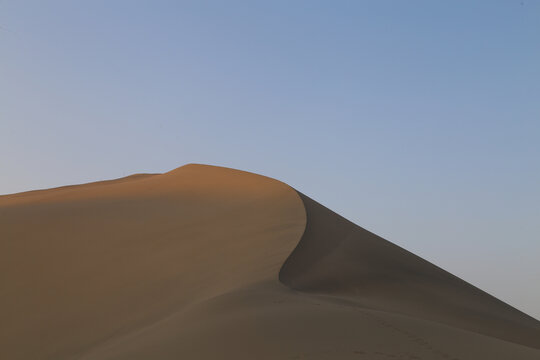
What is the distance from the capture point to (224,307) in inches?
242

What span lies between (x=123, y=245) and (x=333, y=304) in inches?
202

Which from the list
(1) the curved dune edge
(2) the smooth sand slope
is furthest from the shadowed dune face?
(1) the curved dune edge

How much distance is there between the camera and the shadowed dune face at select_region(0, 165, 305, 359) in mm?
7582

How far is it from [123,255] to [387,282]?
462 centimetres

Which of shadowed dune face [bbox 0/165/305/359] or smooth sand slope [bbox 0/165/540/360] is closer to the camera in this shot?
smooth sand slope [bbox 0/165/540/360]

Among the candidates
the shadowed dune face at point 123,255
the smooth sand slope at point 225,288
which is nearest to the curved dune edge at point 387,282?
the smooth sand slope at point 225,288

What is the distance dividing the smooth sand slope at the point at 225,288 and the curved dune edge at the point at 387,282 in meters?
0.04

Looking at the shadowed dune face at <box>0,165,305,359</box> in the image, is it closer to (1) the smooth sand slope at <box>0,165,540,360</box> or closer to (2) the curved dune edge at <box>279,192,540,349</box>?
(1) the smooth sand slope at <box>0,165,540,360</box>

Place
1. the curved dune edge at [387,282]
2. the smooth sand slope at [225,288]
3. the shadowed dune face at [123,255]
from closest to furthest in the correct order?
the smooth sand slope at [225,288], the shadowed dune face at [123,255], the curved dune edge at [387,282]

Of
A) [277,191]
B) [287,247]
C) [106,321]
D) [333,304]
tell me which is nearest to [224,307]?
[333,304]

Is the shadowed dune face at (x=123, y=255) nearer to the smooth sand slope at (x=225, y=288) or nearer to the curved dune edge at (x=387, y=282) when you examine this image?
the smooth sand slope at (x=225, y=288)

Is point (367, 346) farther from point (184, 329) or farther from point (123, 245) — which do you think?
point (123, 245)

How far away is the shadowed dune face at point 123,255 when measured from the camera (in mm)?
7582

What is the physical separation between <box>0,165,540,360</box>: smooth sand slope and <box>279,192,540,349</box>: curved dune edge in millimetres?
40
